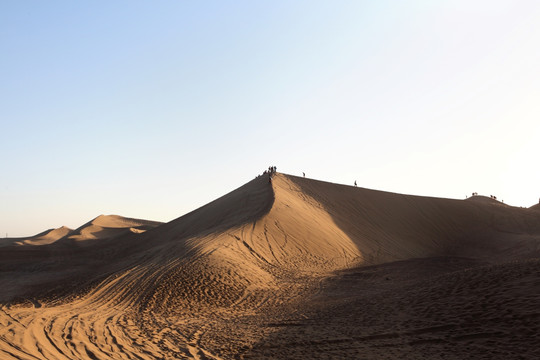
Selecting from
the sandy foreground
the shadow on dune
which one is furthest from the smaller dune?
the shadow on dune

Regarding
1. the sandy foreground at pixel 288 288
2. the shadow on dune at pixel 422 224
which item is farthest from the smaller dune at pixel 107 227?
the shadow on dune at pixel 422 224

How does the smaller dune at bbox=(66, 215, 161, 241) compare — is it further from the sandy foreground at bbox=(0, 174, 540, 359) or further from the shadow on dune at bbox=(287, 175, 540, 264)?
the shadow on dune at bbox=(287, 175, 540, 264)

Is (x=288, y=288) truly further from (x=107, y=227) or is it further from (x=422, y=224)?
(x=107, y=227)

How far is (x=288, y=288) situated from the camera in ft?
50.8

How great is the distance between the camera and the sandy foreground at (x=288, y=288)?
7941mm

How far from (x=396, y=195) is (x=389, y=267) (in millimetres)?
20529

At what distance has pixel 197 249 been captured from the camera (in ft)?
63.0

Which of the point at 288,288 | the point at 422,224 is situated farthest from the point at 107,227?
the point at 288,288

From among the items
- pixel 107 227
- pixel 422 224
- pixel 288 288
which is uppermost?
pixel 422 224

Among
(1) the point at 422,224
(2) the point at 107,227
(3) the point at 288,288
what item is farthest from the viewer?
(2) the point at 107,227

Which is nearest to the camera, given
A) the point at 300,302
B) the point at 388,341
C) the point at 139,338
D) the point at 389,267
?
the point at 388,341

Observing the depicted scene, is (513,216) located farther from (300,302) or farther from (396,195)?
(300,302)

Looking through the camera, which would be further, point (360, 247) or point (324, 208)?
point (324, 208)

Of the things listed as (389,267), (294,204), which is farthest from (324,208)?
(389,267)
